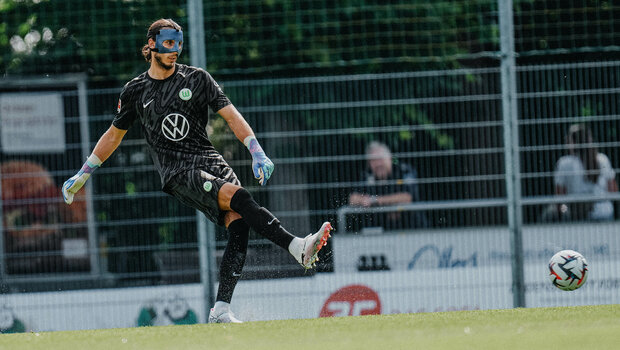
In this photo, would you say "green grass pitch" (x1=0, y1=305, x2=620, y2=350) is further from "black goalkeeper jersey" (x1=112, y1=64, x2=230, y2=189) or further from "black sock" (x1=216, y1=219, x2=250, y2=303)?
"black goalkeeper jersey" (x1=112, y1=64, x2=230, y2=189)

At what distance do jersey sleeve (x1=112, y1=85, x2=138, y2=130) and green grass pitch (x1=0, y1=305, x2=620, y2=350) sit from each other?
140 centimetres

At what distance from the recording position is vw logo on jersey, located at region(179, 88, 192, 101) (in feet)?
21.9

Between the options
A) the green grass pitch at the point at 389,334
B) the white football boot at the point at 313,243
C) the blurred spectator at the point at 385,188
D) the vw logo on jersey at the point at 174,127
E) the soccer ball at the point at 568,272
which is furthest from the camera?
the blurred spectator at the point at 385,188

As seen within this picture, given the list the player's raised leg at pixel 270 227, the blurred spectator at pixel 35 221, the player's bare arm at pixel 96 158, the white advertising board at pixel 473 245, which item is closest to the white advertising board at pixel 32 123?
the blurred spectator at pixel 35 221

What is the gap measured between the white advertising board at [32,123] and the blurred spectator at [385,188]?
8.52 ft

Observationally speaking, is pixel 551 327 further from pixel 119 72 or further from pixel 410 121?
pixel 119 72

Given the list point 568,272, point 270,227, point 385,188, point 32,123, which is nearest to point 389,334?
point 270,227

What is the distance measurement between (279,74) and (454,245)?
2.12 metres

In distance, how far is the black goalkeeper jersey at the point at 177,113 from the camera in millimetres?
6672

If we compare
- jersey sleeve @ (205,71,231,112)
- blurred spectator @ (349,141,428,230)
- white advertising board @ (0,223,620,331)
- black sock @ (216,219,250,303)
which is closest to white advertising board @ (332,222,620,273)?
white advertising board @ (0,223,620,331)

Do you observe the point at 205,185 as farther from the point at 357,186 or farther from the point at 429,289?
the point at 429,289

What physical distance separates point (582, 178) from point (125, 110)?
4.14m

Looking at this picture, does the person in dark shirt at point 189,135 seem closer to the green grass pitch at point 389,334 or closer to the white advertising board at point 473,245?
the green grass pitch at point 389,334

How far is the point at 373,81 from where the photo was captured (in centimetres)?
916
